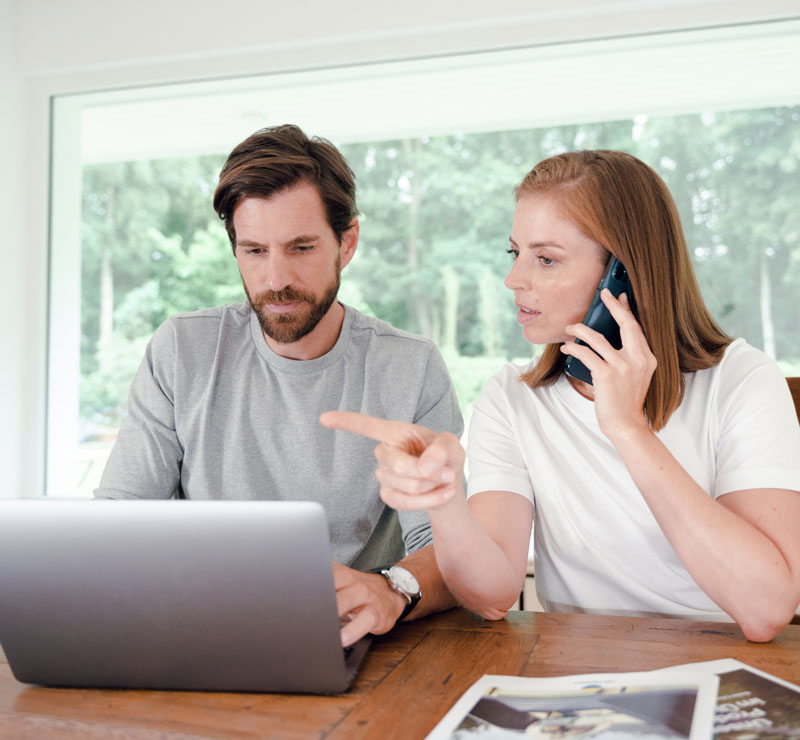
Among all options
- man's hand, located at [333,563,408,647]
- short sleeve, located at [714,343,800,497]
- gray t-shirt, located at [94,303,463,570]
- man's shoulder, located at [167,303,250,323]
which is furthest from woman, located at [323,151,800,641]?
man's shoulder, located at [167,303,250,323]

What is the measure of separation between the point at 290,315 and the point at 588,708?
1015mm

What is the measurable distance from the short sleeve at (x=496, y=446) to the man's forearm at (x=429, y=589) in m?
0.21

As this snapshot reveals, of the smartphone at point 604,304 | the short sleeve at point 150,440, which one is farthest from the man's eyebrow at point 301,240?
the smartphone at point 604,304

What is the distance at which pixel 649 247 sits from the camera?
134 cm

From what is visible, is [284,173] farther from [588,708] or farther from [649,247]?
[588,708]

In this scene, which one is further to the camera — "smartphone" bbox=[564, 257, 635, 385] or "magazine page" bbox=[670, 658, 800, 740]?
"smartphone" bbox=[564, 257, 635, 385]

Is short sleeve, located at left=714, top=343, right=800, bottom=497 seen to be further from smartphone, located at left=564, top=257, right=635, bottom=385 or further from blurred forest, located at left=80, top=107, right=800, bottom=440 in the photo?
blurred forest, located at left=80, top=107, right=800, bottom=440

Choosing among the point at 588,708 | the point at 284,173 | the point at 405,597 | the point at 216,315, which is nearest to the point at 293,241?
the point at 284,173

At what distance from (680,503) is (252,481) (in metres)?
0.82

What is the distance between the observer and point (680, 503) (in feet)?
3.64

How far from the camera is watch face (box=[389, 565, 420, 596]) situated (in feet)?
3.58

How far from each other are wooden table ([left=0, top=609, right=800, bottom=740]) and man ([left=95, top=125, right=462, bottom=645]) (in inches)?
18.6

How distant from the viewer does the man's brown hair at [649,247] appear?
4.36 ft

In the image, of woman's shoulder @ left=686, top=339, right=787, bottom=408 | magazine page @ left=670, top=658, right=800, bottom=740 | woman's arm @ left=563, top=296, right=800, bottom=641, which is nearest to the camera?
magazine page @ left=670, top=658, right=800, bottom=740
